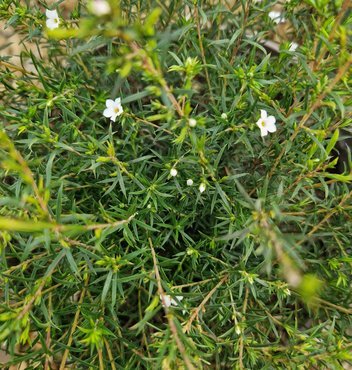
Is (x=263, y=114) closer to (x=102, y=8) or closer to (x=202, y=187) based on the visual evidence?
(x=202, y=187)

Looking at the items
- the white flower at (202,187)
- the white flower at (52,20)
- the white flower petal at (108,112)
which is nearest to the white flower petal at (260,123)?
the white flower at (202,187)

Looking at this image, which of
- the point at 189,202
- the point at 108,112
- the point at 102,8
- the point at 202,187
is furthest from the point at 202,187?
the point at 102,8

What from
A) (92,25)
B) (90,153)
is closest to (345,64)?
(92,25)

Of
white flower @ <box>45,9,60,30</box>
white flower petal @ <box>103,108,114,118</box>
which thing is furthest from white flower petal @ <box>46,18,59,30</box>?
white flower petal @ <box>103,108,114,118</box>

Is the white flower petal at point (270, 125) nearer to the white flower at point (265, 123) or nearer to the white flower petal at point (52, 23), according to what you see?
the white flower at point (265, 123)

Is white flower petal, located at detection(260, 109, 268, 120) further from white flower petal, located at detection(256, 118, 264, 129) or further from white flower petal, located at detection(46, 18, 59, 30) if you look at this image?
white flower petal, located at detection(46, 18, 59, 30)

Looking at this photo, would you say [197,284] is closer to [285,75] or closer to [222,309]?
[222,309]

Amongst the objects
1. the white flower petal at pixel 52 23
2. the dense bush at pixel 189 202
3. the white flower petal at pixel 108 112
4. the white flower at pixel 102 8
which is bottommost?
the dense bush at pixel 189 202

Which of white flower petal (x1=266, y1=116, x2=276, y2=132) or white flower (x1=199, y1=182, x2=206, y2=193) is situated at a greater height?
white flower petal (x1=266, y1=116, x2=276, y2=132)
